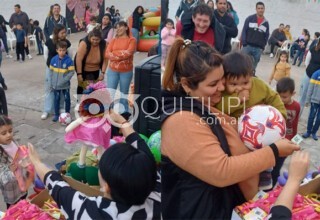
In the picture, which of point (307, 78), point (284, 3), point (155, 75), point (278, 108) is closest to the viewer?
point (278, 108)

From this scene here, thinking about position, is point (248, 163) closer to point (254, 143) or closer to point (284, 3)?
point (254, 143)

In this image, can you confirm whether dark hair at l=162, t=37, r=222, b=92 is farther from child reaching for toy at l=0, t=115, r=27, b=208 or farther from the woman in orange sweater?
child reaching for toy at l=0, t=115, r=27, b=208

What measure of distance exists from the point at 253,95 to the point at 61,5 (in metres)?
2.05

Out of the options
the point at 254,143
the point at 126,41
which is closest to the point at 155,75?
the point at 126,41

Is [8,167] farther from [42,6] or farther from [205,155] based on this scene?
[42,6]

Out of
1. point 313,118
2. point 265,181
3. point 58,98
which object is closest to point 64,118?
point 58,98

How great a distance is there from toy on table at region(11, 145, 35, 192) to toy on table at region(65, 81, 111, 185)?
188 mm

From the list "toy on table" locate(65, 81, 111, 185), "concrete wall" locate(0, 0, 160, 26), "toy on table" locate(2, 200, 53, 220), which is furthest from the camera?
"toy on table" locate(65, 81, 111, 185)

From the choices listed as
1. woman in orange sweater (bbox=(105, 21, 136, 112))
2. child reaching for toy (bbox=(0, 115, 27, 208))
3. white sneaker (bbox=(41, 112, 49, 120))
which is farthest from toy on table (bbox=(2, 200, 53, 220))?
white sneaker (bbox=(41, 112, 49, 120))

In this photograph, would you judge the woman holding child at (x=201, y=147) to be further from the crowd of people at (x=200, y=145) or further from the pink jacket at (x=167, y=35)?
the pink jacket at (x=167, y=35)

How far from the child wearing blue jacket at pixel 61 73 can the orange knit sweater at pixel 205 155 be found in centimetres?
242

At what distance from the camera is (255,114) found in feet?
3.22

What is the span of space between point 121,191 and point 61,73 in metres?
2.40

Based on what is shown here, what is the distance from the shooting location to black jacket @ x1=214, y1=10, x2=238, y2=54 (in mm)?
1061
